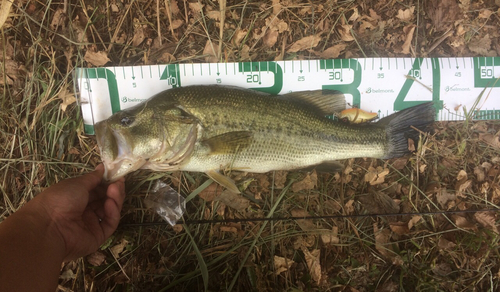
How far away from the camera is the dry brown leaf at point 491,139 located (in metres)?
3.33

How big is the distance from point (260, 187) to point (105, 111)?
1.88m

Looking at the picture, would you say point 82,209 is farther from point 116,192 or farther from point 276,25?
point 276,25

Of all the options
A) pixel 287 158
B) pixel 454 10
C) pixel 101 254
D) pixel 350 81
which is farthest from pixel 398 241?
pixel 101 254

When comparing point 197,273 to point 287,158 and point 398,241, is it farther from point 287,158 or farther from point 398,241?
point 398,241

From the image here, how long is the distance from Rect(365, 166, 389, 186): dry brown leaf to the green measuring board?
0.65 metres

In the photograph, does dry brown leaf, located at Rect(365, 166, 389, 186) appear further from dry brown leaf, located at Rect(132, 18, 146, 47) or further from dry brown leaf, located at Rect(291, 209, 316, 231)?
dry brown leaf, located at Rect(132, 18, 146, 47)

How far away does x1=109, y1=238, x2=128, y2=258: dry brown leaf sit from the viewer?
122 inches

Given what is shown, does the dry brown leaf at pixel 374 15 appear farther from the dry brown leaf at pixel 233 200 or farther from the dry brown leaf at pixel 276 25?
the dry brown leaf at pixel 233 200

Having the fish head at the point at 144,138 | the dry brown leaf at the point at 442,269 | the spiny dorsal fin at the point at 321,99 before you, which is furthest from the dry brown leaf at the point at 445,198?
the fish head at the point at 144,138

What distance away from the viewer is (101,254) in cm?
308

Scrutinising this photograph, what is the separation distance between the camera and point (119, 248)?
312cm

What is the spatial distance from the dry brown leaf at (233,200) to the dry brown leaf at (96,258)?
4.46 ft

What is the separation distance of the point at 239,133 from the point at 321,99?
994 millimetres

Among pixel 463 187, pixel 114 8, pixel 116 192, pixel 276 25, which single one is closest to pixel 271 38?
pixel 276 25
